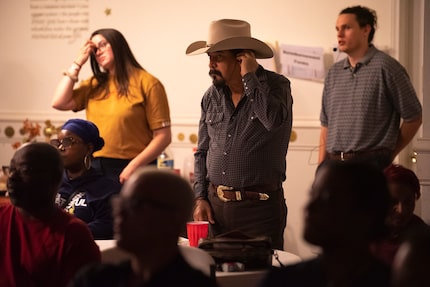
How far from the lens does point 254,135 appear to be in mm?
A: 3535

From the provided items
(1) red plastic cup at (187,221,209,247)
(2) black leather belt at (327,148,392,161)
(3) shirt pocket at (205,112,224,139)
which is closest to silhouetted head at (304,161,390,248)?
(1) red plastic cup at (187,221,209,247)

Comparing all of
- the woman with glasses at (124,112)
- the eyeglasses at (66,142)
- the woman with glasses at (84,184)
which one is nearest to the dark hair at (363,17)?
the woman with glasses at (124,112)

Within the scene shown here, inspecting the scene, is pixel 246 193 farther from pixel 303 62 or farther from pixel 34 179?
pixel 303 62

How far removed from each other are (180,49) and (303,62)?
0.85 metres

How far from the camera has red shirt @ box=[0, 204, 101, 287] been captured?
2.19 metres

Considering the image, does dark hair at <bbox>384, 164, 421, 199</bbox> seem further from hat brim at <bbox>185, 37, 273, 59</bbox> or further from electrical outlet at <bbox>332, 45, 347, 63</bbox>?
electrical outlet at <bbox>332, 45, 347, 63</bbox>

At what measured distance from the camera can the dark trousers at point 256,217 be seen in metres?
3.50

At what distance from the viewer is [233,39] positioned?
12.1 ft

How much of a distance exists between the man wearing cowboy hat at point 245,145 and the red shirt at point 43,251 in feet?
4.48

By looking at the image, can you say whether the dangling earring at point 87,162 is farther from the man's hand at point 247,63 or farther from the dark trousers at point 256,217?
the man's hand at point 247,63

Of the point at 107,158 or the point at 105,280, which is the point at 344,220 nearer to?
the point at 105,280

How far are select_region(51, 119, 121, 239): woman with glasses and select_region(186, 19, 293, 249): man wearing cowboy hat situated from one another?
45 cm

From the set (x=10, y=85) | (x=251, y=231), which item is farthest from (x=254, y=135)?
(x=10, y=85)

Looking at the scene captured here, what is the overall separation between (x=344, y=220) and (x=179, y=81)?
172 inches
